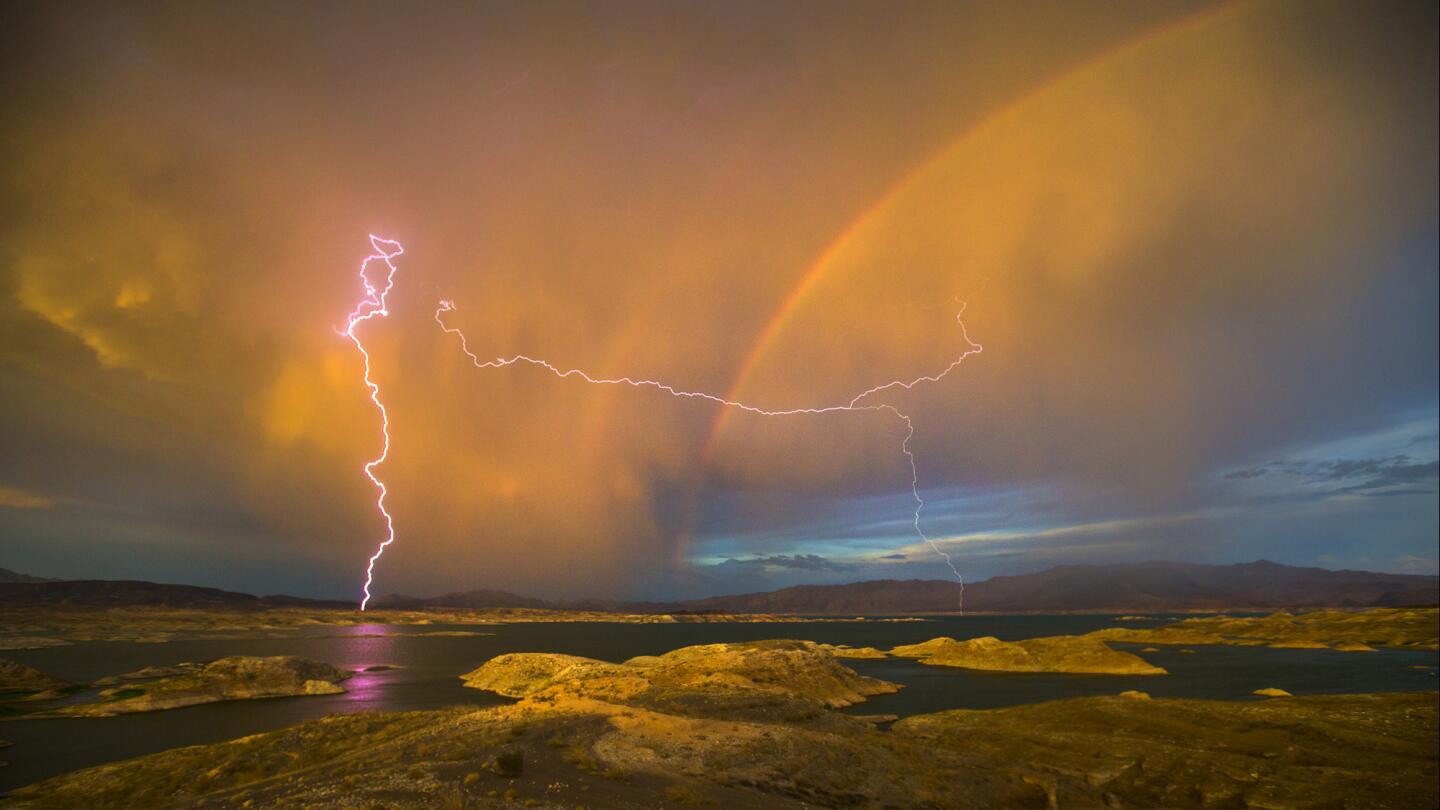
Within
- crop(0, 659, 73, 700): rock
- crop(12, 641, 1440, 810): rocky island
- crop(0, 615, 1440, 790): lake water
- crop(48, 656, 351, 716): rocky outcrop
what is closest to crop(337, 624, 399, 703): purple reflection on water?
crop(0, 615, 1440, 790): lake water

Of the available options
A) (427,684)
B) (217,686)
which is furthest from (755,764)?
(427,684)

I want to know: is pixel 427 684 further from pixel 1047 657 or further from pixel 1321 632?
pixel 1321 632

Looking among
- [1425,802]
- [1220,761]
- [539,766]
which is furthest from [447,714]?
[1425,802]

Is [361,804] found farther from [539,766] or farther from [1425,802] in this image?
[1425,802]

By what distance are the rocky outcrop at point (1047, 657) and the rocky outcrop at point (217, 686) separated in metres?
82.8

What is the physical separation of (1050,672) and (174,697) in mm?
96205

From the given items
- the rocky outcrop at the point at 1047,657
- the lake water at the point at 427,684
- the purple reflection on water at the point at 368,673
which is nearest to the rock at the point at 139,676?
the lake water at the point at 427,684

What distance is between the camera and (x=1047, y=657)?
93375 mm

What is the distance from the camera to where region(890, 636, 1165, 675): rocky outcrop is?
3489 inches

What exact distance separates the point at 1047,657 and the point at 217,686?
3833 inches

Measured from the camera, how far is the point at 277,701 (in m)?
62.4

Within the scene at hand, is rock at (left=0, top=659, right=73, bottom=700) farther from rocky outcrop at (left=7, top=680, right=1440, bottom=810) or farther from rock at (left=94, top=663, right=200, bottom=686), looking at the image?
rocky outcrop at (left=7, top=680, right=1440, bottom=810)

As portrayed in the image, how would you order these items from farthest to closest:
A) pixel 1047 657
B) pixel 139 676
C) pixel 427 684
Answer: pixel 1047 657
pixel 427 684
pixel 139 676

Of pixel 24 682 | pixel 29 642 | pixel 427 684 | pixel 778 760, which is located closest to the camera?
pixel 778 760
